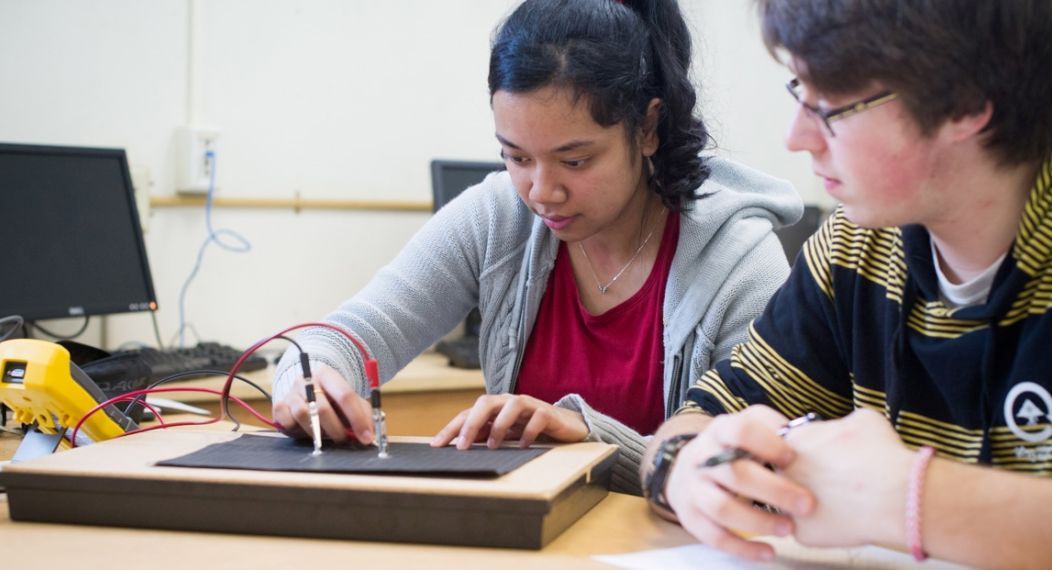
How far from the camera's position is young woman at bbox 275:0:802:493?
142cm

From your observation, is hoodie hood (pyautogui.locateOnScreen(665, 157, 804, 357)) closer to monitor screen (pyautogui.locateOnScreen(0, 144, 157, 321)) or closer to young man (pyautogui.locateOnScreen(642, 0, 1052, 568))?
young man (pyautogui.locateOnScreen(642, 0, 1052, 568))

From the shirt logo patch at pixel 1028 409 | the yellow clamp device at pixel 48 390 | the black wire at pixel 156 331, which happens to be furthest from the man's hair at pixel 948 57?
the black wire at pixel 156 331

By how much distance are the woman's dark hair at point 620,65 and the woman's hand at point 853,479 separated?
27.5 inches

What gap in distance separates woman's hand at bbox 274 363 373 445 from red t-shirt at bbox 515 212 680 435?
0.50 m

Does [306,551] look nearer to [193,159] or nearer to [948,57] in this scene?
[948,57]

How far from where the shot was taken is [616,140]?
4.75 ft

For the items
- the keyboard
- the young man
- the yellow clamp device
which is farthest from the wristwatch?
the keyboard

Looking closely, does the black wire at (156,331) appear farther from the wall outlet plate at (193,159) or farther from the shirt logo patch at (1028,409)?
the shirt logo patch at (1028,409)

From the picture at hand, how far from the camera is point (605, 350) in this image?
1.58m

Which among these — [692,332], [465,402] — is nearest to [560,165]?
[692,332]

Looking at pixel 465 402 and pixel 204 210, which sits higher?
pixel 204 210

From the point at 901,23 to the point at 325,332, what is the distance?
887mm

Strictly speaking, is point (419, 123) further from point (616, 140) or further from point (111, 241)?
point (616, 140)

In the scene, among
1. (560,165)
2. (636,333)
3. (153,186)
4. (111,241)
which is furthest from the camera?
(153,186)
